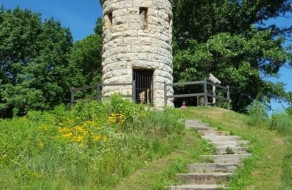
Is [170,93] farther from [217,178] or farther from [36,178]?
[36,178]

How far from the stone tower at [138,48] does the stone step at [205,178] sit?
28.8ft

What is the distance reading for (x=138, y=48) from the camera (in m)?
17.6

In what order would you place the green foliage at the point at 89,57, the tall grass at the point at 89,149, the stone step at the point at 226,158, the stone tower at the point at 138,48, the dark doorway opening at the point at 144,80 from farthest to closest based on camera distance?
1. the green foliage at the point at 89,57
2. the dark doorway opening at the point at 144,80
3. the stone tower at the point at 138,48
4. the stone step at the point at 226,158
5. the tall grass at the point at 89,149

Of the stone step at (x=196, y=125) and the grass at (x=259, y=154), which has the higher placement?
the stone step at (x=196, y=125)

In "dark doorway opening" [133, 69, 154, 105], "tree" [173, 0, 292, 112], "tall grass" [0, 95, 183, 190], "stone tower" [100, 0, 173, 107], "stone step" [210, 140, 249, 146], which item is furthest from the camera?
"tree" [173, 0, 292, 112]

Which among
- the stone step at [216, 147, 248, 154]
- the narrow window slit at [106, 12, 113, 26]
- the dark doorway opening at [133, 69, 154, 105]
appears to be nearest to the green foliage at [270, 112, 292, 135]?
the stone step at [216, 147, 248, 154]

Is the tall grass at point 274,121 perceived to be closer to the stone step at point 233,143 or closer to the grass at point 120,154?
the grass at point 120,154

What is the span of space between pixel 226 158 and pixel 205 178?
1.49m

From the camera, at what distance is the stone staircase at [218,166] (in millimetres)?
8473

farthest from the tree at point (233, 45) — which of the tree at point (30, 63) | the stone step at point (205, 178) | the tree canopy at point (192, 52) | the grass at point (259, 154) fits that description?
the stone step at point (205, 178)

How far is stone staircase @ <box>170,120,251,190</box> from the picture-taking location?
8473 millimetres

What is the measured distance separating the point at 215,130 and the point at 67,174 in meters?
6.21

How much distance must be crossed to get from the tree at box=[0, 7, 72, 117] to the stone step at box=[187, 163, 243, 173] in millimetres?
18736

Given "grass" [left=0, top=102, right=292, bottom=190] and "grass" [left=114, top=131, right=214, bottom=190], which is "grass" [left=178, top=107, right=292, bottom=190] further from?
"grass" [left=114, top=131, right=214, bottom=190]
